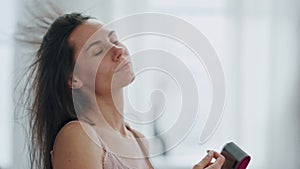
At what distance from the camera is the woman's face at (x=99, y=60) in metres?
0.92

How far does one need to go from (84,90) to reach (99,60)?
0.07 meters

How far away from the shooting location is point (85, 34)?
94 cm

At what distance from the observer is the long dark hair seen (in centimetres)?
94

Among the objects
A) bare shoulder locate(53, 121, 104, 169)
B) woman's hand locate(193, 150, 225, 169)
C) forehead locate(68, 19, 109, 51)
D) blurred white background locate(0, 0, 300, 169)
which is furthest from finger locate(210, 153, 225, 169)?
blurred white background locate(0, 0, 300, 169)

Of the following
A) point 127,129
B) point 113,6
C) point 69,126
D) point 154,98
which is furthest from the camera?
point 113,6

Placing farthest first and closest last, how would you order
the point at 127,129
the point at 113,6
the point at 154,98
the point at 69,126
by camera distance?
the point at 113,6
the point at 154,98
the point at 127,129
the point at 69,126

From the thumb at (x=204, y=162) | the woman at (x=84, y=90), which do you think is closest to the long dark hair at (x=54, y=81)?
the woman at (x=84, y=90)

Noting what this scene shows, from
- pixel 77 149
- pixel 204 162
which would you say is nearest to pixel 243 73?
pixel 204 162

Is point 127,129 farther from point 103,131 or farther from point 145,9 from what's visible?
point 145,9

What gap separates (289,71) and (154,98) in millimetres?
1301

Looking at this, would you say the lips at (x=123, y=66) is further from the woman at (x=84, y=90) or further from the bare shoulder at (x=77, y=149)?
Result: the bare shoulder at (x=77, y=149)

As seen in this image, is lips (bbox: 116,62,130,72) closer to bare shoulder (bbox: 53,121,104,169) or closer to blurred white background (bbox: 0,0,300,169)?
bare shoulder (bbox: 53,121,104,169)

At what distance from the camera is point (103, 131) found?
944 millimetres

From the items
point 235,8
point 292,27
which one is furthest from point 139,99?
point 292,27
